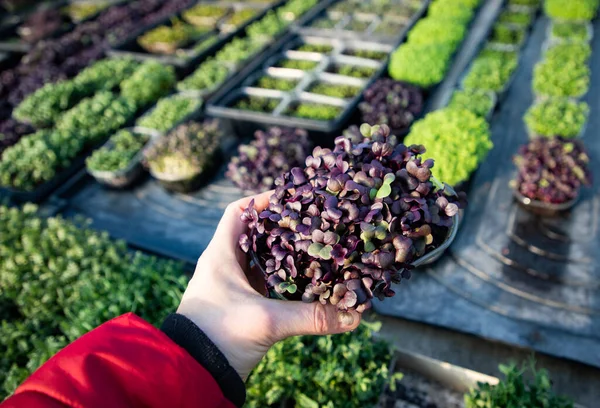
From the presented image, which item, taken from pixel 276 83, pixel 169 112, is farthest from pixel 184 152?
pixel 276 83

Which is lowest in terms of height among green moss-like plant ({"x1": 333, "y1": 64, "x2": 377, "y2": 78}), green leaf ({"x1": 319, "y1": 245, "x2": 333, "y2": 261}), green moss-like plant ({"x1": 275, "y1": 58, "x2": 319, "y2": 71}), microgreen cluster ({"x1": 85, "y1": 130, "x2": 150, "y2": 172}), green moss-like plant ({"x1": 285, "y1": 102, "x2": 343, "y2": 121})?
microgreen cluster ({"x1": 85, "y1": 130, "x2": 150, "y2": 172})

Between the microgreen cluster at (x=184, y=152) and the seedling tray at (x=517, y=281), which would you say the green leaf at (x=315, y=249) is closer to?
the seedling tray at (x=517, y=281)

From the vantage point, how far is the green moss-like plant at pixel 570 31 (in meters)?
5.14

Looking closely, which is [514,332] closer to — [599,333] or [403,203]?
[599,333]

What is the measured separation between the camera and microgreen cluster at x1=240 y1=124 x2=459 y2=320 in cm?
165

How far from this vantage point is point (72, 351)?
149cm

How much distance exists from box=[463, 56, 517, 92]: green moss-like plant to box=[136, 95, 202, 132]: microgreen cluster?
3.16 meters

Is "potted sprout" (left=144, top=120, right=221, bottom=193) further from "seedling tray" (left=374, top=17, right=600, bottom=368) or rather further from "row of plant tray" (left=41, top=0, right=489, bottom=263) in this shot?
"seedling tray" (left=374, top=17, right=600, bottom=368)

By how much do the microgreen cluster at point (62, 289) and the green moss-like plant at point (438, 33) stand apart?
4176mm

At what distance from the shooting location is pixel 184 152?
14.0 ft

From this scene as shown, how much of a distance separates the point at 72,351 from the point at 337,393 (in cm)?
139

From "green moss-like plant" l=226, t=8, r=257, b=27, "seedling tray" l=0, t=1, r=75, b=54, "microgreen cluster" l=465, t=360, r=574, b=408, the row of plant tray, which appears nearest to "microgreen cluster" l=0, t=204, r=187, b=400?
the row of plant tray

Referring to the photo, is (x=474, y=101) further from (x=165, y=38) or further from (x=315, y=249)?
(x=165, y=38)

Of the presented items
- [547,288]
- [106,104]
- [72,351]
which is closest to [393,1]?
[106,104]
